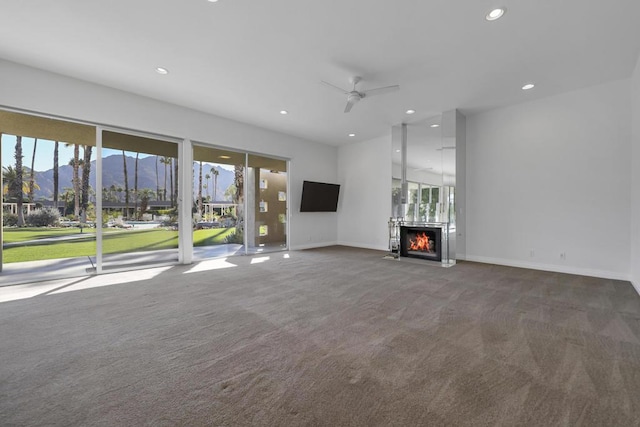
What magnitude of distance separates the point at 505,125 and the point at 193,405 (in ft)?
21.8

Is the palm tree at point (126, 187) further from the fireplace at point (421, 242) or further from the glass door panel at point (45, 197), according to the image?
the fireplace at point (421, 242)

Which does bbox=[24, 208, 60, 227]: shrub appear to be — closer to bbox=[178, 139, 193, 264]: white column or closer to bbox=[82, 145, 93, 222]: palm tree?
bbox=[82, 145, 93, 222]: palm tree

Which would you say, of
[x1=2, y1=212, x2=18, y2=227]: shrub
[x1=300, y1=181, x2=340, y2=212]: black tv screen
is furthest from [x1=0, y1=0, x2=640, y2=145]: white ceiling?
[x1=300, y1=181, x2=340, y2=212]: black tv screen

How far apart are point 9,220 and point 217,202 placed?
10.8 ft

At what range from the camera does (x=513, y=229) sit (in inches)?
206

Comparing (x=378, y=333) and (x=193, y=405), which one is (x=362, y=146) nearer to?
(x=378, y=333)

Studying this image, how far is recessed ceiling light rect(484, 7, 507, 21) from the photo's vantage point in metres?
2.72

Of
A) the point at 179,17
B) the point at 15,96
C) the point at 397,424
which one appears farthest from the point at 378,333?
the point at 15,96

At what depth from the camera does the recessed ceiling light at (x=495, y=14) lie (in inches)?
107

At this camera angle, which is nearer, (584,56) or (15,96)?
(584,56)

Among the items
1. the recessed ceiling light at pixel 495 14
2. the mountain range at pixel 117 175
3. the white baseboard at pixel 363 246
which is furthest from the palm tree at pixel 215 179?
the recessed ceiling light at pixel 495 14

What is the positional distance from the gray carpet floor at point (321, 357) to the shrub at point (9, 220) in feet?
6.76

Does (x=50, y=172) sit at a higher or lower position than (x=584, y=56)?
lower

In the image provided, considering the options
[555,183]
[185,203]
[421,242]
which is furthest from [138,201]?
[555,183]
